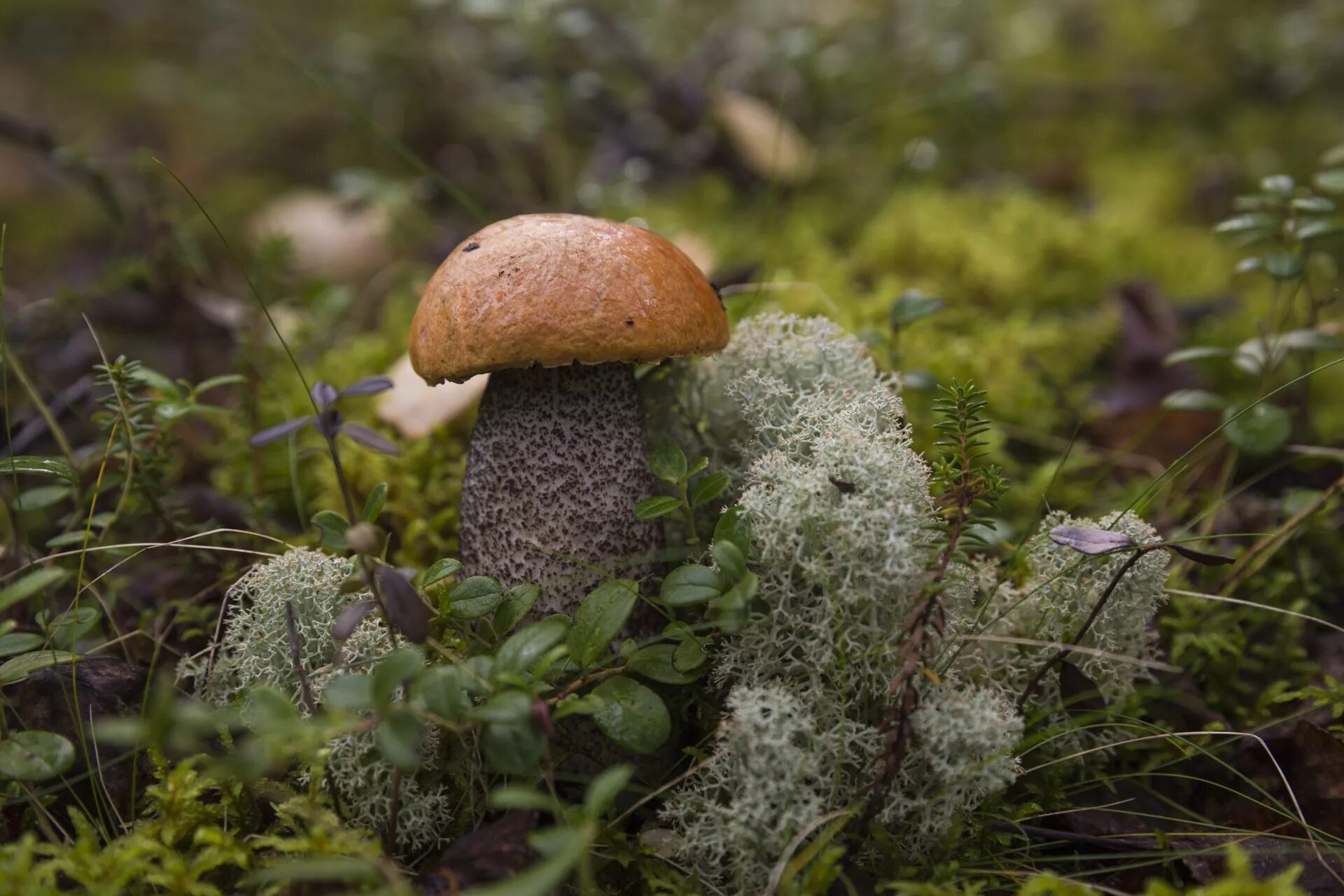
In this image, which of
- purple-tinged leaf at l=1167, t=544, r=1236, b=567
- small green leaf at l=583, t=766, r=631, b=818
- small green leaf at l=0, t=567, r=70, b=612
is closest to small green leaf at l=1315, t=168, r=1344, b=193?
purple-tinged leaf at l=1167, t=544, r=1236, b=567

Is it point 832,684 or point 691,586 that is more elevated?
point 691,586

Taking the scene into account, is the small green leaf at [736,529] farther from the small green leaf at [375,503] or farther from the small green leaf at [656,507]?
the small green leaf at [375,503]

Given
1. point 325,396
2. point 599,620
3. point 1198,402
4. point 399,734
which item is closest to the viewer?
point 399,734

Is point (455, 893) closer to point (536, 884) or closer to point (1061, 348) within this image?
point (536, 884)

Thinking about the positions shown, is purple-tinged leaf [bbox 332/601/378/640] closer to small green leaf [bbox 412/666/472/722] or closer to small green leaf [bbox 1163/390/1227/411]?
small green leaf [bbox 412/666/472/722]

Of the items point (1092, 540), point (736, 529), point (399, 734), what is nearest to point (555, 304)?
point (736, 529)

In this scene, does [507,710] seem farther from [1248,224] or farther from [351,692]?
[1248,224]
